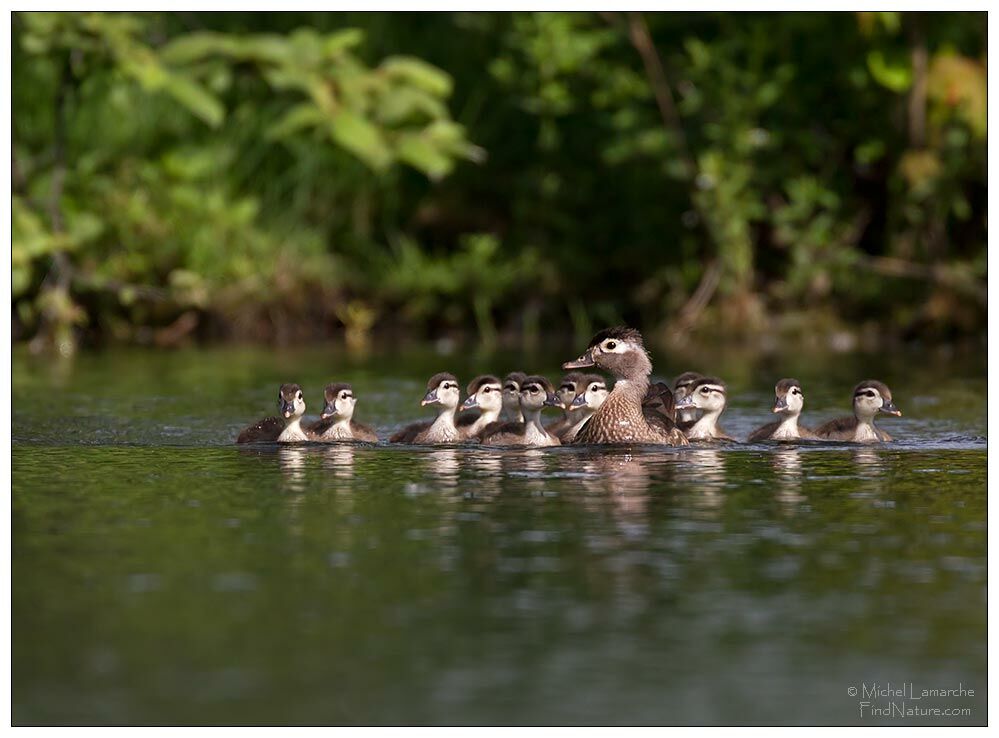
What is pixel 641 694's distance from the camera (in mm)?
4953

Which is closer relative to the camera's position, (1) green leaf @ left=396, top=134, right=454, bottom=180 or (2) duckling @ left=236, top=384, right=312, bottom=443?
(2) duckling @ left=236, top=384, right=312, bottom=443

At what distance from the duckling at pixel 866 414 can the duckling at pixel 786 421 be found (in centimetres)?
17

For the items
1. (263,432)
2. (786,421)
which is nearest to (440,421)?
(263,432)

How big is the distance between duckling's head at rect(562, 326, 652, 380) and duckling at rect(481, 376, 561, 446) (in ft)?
0.92

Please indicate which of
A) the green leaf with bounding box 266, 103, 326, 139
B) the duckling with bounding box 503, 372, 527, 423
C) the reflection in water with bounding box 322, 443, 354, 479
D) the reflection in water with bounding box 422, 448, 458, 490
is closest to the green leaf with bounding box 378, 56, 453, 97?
the green leaf with bounding box 266, 103, 326, 139

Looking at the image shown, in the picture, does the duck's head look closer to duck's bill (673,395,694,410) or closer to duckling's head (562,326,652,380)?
duckling's head (562,326,652,380)

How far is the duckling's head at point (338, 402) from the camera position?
10.2m

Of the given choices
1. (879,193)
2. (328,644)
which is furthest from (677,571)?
(879,193)

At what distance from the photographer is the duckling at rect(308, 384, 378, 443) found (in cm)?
1016

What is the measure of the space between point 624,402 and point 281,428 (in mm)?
1821


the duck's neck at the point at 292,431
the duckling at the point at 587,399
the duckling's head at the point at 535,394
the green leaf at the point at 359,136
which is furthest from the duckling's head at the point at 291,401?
the green leaf at the point at 359,136

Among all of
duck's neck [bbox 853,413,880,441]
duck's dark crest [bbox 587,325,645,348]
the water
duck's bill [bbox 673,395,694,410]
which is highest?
duck's dark crest [bbox 587,325,645,348]

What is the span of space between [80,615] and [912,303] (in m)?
12.7
